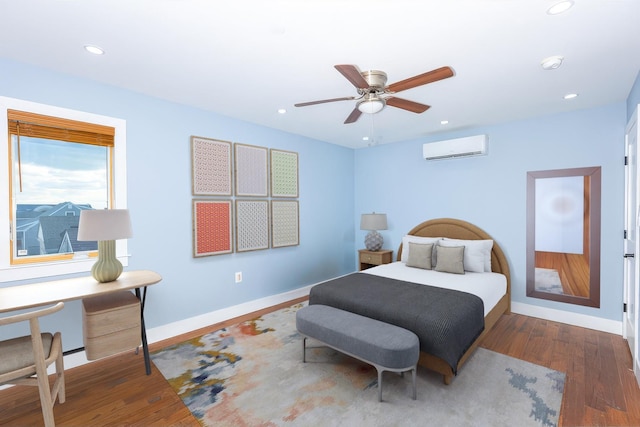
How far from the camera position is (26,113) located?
2307mm

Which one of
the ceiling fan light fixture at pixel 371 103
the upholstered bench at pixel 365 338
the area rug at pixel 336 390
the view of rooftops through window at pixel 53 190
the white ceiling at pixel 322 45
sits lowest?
the area rug at pixel 336 390

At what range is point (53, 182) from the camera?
2545mm

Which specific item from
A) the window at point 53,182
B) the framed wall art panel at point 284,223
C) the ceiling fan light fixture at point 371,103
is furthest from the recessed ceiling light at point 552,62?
the window at point 53,182

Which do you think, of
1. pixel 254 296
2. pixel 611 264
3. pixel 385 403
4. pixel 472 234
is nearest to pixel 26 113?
pixel 254 296

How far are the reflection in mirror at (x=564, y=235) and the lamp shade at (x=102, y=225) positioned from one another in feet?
14.4

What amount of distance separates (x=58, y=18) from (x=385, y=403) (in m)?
3.22

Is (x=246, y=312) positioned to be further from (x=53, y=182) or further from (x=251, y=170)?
(x=53, y=182)

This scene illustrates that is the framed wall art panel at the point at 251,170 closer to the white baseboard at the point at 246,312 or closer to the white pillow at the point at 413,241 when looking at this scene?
the white baseboard at the point at 246,312

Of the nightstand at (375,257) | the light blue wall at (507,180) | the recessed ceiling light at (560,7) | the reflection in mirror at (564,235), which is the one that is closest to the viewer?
the recessed ceiling light at (560,7)

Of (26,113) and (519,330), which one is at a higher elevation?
(26,113)

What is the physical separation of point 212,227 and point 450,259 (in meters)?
2.87

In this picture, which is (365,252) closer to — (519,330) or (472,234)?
(472,234)

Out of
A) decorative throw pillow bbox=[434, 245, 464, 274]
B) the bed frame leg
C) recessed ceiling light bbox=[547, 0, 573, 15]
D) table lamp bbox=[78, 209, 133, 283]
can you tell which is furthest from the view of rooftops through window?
decorative throw pillow bbox=[434, 245, 464, 274]

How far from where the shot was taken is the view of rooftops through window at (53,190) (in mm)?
2383
